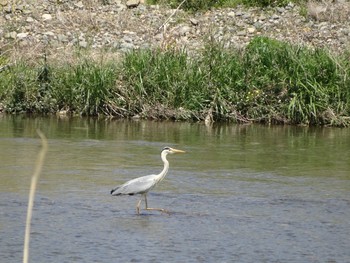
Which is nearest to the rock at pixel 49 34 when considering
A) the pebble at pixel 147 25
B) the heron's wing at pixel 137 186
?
the pebble at pixel 147 25

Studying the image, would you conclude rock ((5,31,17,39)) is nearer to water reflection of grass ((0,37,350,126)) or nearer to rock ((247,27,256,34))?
water reflection of grass ((0,37,350,126))

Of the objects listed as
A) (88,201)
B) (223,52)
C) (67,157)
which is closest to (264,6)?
(223,52)

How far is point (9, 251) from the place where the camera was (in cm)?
1074

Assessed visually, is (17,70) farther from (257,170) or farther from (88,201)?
(88,201)

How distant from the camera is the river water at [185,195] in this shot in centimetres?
1108

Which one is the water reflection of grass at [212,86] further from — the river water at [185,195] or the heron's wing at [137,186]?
the heron's wing at [137,186]

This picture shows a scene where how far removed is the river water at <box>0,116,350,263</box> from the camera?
436 inches

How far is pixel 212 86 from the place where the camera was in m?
23.0

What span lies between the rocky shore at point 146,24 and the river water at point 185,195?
7.28 metres

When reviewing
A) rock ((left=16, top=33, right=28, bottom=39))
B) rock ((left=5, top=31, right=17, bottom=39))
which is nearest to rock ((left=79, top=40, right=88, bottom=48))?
rock ((left=16, top=33, right=28, bottom=39))

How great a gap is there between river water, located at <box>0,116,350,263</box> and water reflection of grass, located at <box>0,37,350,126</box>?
2.71ft

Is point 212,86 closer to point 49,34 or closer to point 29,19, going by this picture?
point 49,34

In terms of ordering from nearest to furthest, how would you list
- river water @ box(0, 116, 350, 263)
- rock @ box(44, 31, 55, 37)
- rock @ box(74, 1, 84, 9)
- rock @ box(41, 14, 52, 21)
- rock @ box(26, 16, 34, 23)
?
1. river water @ box(0, 116, 350, 263)
2. rock @ box(44, 31, 55, 37)
3. rock @ box(26, 16, 34, 23)
4. rock @ box(41, 14, 52, 21)
5. rock @ box(74, 1, 84, 9)

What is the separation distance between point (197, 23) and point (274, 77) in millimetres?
9254
